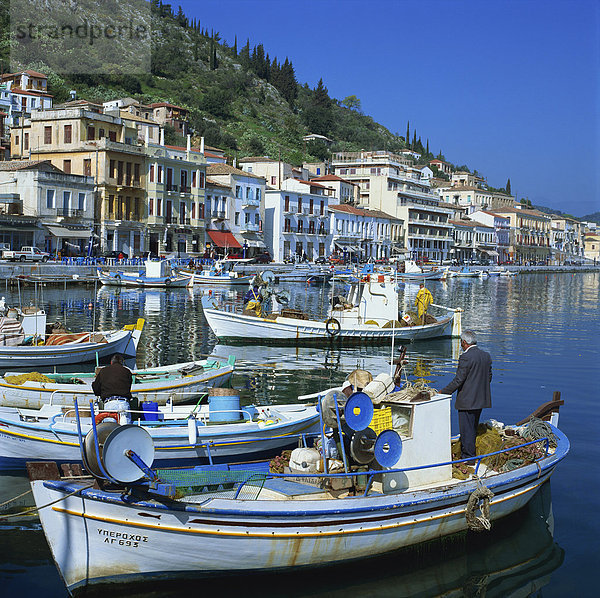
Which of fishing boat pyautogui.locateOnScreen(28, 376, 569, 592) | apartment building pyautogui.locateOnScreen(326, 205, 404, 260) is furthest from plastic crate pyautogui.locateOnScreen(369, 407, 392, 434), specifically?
apartment building pyautogui.locateOnScreen(326, 205, 404, 260)

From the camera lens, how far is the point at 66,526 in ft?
26.2

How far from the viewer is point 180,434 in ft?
39.1

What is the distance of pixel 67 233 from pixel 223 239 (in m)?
19.9

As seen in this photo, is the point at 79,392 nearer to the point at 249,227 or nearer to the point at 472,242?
the point at 249,227

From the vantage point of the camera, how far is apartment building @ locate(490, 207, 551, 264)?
149000 millimetres

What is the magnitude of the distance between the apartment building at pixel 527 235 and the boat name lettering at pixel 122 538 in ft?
458

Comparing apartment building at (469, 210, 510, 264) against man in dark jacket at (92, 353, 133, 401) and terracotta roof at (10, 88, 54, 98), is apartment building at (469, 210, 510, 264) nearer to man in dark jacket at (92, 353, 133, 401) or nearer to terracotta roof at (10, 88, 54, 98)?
terracotta roof at (10, 88, 54, 98)

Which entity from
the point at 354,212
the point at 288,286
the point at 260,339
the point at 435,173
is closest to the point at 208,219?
the point at 288,286

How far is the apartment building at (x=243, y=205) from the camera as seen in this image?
7775 cm

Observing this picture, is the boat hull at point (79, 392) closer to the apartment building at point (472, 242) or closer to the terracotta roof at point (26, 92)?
the terracotta roof at point (26, 92)

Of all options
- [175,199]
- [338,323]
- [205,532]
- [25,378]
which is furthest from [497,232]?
[205,532]

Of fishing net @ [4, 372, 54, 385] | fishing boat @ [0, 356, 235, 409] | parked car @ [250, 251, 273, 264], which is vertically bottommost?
fishing boat @ [0, 356, 235, 409]

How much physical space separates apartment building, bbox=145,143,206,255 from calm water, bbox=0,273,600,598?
20.3 metres

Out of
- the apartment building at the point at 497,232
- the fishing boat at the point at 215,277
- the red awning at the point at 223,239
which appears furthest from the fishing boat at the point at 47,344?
the apartment building at the point at 497,232
